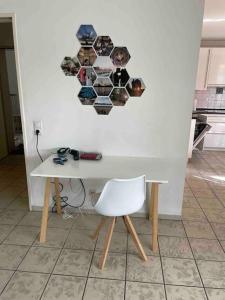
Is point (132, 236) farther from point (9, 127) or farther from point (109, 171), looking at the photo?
point (9, 127)

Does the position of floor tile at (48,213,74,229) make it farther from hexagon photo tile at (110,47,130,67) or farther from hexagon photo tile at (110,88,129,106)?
hexagon photo tile at (110,47,130,67)

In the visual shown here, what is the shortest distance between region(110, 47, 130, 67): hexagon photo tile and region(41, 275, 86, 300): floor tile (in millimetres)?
1799

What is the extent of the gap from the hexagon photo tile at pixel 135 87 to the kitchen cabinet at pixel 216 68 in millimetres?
3245

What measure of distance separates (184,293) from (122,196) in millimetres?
772

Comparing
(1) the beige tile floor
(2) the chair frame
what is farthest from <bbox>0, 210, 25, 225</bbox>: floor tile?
(2) the chair frame

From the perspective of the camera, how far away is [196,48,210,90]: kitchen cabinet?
457 centimetres

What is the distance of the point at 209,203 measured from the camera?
2.77 m

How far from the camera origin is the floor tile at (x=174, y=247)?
1893mm

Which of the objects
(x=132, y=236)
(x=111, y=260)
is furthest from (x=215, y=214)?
(x=111, y=260)

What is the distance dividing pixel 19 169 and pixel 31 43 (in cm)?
225

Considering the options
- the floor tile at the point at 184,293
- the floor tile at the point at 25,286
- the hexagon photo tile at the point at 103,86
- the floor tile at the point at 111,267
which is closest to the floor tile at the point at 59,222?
the floor tile at the point at 111,267

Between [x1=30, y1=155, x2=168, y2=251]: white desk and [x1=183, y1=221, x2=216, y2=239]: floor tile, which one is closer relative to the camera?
[x1=30, y1=155, x2=168, y2=251]: white desk

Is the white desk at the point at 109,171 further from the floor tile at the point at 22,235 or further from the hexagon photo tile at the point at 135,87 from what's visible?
the hexagon photo tile at the point at 135,87

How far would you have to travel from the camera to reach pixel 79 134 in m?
2.28
